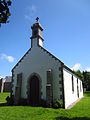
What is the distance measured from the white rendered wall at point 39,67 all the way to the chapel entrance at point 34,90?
2.62 ft

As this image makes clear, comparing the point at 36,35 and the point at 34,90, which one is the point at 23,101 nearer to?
the point at 34,90

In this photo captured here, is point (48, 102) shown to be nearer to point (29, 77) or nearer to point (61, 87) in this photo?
point (61, 87)

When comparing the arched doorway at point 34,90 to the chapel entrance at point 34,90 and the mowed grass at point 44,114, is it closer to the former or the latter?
the chapel entrance at point 34,90

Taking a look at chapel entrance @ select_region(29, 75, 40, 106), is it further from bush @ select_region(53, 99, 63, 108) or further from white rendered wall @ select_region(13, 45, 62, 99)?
bush @ select_region(53, 99, 63, 108)

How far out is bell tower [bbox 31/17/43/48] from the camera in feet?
63.3

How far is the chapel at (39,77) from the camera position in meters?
15.9

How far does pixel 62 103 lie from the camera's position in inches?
590

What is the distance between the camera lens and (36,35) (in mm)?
19703

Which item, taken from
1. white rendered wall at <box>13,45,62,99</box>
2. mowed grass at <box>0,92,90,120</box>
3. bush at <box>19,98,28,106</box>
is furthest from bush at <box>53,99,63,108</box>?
bush at <box>19,98,28,106</box>

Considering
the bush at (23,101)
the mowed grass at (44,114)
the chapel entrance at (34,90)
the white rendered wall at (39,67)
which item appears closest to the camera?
the mowed grass at (44,114)

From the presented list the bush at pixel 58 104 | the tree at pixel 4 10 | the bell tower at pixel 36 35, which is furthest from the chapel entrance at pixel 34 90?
the tree at pixel 4 10

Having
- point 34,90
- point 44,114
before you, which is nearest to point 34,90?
point 34,90

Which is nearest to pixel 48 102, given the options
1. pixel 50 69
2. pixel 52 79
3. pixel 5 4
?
pixel 52 79

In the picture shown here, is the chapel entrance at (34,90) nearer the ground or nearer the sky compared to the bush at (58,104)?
nearer the sky
